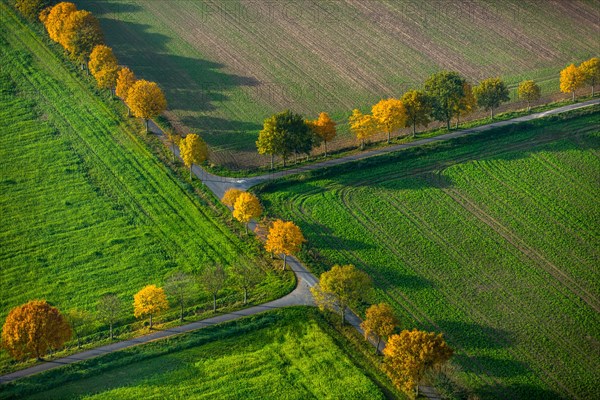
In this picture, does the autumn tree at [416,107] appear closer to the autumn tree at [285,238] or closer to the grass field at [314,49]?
the grass field at [314,49]

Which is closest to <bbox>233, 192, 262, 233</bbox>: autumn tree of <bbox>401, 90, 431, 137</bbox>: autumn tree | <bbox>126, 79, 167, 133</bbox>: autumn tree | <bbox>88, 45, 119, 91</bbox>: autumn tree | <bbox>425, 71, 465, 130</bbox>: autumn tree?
<bbox>126, 79, 167, 133</bbox>: autumn tree

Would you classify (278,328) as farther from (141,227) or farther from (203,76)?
(203,76)

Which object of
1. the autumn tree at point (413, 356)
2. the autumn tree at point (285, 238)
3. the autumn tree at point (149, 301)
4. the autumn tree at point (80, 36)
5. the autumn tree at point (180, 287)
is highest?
the autumn tree at point (80, 36)

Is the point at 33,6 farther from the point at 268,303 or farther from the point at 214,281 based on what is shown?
the point at 268,303

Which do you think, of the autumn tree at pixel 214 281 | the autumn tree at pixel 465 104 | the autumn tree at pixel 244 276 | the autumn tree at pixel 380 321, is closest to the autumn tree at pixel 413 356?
the autumn tree at pixel 380 321

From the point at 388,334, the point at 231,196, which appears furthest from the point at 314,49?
the point at 388,334
